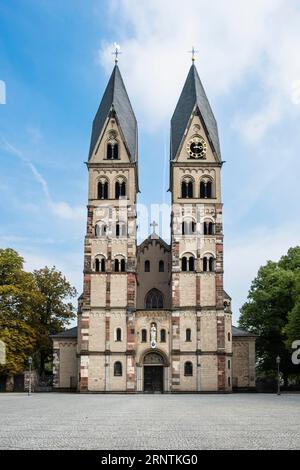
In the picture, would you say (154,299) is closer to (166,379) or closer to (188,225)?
(188,225)

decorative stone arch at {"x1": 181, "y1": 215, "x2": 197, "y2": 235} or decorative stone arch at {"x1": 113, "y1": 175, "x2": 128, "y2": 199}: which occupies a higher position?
decorative stone arch at {"x1": 113, "y1": 175, "x2": 128, "y2": 199}

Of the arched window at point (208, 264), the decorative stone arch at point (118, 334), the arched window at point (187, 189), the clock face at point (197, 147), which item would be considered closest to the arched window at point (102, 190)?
the arched window at point (187, 189)

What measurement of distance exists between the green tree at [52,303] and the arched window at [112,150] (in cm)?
1669

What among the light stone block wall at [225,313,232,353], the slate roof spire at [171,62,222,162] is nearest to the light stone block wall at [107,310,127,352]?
the light stone block wall at [225,313,232,353]

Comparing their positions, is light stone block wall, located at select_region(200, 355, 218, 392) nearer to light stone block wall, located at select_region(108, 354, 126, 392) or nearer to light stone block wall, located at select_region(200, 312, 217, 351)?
light stone block wall, located at select_region(200, 312, 217, 351)

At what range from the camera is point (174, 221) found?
213ft

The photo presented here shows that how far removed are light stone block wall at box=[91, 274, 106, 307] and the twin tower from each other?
0.09 m

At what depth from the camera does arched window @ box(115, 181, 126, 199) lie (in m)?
65.9

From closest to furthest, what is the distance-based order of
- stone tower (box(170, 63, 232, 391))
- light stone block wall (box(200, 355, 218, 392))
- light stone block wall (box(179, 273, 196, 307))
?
light stone block wall (box(200, 355, 218, 392)), stone tower (box(170, 63, 232, 391)), light stone block wall (box(179, 273, 196, 307))

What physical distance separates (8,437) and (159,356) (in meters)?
47.6

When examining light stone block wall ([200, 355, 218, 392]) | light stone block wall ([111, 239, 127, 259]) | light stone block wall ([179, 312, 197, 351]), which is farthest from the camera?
light stone block wall ([111, 239, 127, 259])

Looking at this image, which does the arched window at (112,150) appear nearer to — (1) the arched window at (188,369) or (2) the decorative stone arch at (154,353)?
(2) the decorative stone arch at (154,353)

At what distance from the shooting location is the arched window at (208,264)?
2498 inches
